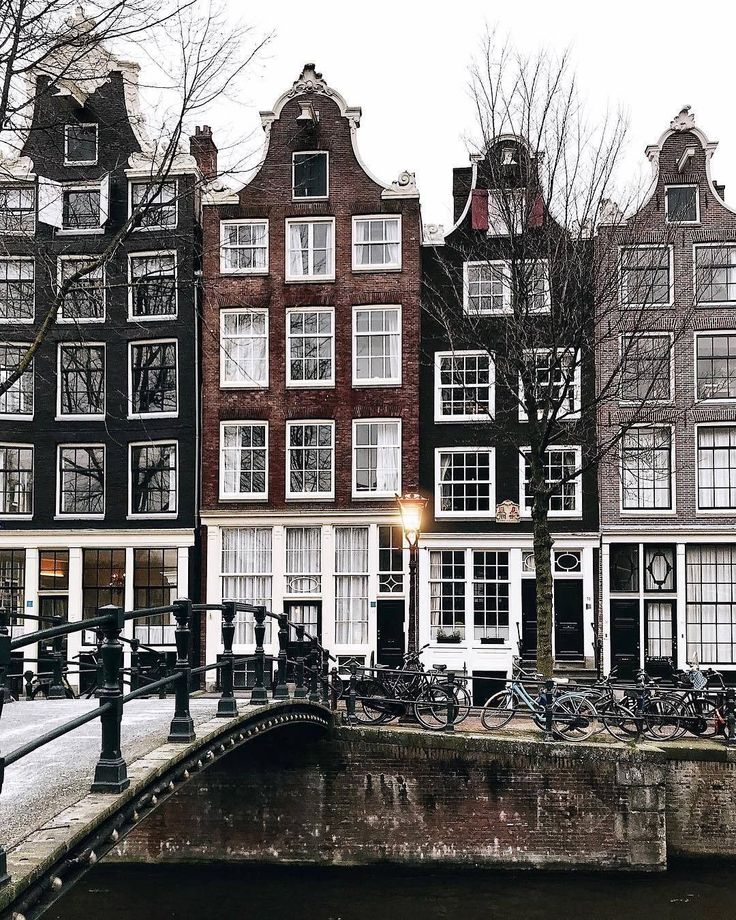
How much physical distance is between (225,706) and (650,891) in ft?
25.5

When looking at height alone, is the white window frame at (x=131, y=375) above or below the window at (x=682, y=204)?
below

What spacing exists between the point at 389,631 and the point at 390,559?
173 centimetres

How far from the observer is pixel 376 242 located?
84.4 feet

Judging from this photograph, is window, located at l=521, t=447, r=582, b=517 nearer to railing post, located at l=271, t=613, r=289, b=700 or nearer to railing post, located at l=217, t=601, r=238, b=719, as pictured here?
railing post, located at l=271, t=613, r=289, b=700

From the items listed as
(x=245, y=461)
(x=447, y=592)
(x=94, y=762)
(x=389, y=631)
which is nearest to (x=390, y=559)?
(x=447, y=592)

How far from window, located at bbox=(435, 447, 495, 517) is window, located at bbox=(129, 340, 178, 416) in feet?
22.8

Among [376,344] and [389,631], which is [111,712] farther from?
[376,344]

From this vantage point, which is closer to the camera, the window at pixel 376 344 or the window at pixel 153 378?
the window at pixel 376 344

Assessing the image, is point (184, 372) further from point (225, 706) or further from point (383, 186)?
point (225, 706)

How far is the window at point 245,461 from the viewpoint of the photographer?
84.2 ft

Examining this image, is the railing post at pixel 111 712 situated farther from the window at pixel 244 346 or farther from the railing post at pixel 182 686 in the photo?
the window at pixel 244 346

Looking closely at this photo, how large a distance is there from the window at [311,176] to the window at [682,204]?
8.43m

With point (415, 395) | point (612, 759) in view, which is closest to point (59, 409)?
point (415, 395)

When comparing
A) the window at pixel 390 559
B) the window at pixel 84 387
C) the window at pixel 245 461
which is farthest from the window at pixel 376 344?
the window at pixel 84 387
